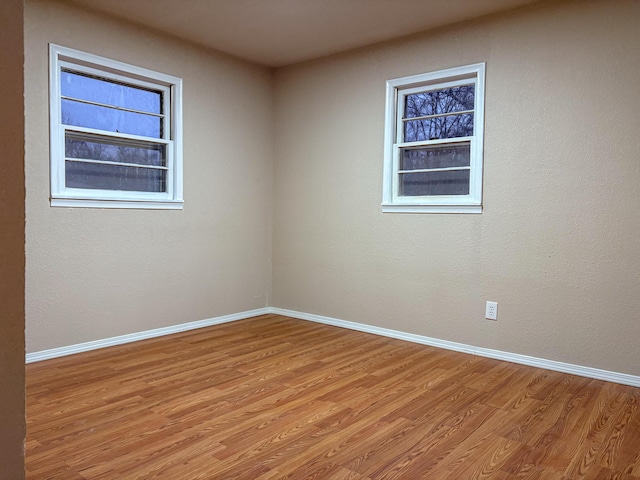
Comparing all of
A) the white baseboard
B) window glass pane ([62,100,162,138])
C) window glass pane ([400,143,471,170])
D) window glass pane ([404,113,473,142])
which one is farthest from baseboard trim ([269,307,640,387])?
window glass pane ([62,100,162,138])

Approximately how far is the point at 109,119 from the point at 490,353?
3.30 metres

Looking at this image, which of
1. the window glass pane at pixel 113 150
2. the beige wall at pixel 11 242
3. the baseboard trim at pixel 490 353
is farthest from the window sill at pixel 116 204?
the beige wall at pixel 11 242

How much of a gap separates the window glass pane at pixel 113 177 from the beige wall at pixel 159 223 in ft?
0.63

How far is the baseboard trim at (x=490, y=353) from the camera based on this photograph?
3010 millimetres

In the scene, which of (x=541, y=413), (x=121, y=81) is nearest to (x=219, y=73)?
(x=121, y=81)

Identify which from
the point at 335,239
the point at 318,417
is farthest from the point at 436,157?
the point at 318,417

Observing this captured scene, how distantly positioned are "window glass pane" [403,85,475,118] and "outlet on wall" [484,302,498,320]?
147 cm

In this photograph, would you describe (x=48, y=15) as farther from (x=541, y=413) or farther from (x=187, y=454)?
(x=541, y=413)

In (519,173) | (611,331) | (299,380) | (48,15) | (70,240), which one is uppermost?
(48,15)

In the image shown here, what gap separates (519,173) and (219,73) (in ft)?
8.74

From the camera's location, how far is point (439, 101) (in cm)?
380

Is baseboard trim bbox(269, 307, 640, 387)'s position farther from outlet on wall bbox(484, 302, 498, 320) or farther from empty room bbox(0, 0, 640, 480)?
outlet on wall bbox(484, 302, 498, 320)

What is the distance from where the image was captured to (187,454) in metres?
1.99

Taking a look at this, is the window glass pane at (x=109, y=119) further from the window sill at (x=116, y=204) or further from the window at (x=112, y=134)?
the window sill at (x=116, y=204)
